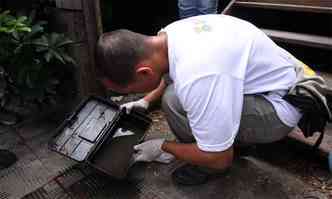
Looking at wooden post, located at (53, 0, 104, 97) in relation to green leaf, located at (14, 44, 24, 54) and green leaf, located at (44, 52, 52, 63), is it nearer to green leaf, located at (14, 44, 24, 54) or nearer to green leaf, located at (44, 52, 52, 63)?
green leaf, located at (44, 52, 52, 63)

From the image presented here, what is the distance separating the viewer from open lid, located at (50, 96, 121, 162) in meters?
1.48

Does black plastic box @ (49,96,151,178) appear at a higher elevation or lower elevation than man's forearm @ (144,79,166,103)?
lower

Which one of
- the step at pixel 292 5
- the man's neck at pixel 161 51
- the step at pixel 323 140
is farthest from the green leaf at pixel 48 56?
the step at pixel 323 140

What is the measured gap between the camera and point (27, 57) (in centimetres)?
178

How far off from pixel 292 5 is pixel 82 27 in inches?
48.2

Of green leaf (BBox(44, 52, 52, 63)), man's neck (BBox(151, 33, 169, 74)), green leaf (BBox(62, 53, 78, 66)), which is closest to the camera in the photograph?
man's neck (BBox(151, 33, 169, 74))

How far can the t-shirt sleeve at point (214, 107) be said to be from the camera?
1.03m

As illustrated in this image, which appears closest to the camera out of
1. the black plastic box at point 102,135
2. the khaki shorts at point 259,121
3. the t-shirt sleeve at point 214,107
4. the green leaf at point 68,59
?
the t-shirt sleeve at point 214,107

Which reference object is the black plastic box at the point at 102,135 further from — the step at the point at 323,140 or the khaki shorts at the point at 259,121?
the step at the point at 323,140

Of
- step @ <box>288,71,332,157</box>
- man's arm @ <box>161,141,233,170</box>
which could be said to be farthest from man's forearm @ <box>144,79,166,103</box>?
step @ <box>288,71,332,157</box>

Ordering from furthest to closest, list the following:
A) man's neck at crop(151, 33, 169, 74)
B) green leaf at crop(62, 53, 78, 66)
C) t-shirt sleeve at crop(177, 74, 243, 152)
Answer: green leaf at crop(62, 53, 78, 66)
man's neck at crop(151, 33, 169, 74)
t-shirt sleeve at crop(177, 74, 243, 152)

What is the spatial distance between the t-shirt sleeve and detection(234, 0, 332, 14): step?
3.17ft

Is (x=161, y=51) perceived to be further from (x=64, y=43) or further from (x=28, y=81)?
(x=28, y=81)

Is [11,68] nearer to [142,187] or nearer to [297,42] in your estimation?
[142,187]
